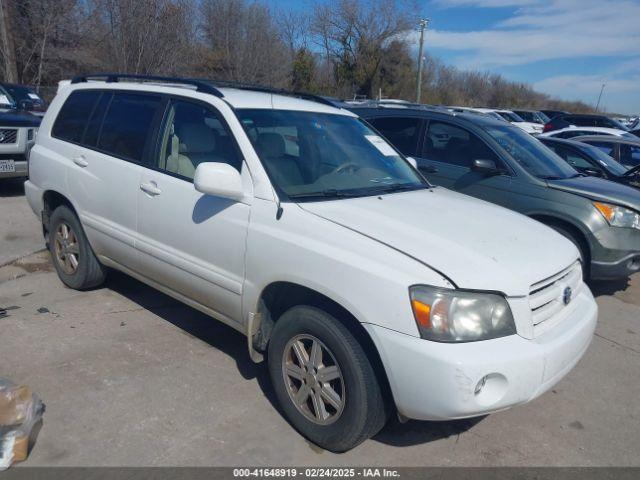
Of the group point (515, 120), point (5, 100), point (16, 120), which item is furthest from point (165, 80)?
point (515, 120)

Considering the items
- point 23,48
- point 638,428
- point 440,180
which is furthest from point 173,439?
point 23,48

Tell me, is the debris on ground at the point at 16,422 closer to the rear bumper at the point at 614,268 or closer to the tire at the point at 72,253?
the tire at the point at 72,253

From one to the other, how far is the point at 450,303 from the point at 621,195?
3993mm

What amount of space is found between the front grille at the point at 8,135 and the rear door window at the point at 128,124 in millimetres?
4810

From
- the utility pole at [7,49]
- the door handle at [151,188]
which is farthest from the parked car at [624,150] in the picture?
the utility pole at [7,49]

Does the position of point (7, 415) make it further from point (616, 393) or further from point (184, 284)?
point (616, 393)

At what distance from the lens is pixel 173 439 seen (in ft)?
10.00

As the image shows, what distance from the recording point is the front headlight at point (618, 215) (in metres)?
5.50

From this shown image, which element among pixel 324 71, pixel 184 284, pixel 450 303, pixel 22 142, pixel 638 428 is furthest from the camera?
pixel 324 71

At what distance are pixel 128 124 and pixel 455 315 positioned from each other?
9.64 feet

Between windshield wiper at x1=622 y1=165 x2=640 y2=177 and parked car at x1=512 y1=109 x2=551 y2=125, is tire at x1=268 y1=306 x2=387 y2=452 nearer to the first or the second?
windshield wiper at x1=622 y1=165 x2=640 y2=177

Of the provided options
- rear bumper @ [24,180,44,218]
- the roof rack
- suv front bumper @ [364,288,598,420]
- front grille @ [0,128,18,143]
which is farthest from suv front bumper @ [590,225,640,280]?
front grille @ [0,128,18,143]

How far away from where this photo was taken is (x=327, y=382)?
2.97m

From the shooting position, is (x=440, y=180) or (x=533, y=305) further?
(x=440, y=180)
